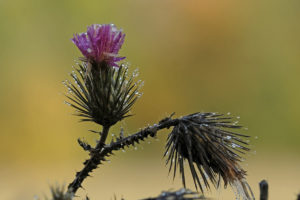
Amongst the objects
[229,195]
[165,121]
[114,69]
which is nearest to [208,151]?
[165,121]

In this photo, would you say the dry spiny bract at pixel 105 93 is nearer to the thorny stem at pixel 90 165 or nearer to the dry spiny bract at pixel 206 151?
the thorny stem at pixel 90 165

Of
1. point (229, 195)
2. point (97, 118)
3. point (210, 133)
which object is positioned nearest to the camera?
point (210, 133)

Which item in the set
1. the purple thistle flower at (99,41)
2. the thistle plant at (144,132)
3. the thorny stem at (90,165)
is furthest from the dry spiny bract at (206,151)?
the purple thistle flower at (99,41)

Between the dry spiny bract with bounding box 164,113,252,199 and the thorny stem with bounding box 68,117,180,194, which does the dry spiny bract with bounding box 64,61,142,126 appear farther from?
the dry spiny bract with bounding box 164,113,252,199

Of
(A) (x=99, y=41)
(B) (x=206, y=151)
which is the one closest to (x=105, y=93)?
(A) (x=99, y=41)

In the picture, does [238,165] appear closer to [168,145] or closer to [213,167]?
[213,167]

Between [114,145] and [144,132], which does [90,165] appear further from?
[144,132]

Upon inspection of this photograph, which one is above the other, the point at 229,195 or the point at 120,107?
the point at 229,195

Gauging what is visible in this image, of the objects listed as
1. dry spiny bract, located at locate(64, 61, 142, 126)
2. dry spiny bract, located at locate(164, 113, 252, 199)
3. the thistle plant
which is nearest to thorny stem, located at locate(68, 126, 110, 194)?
the thistle plant
